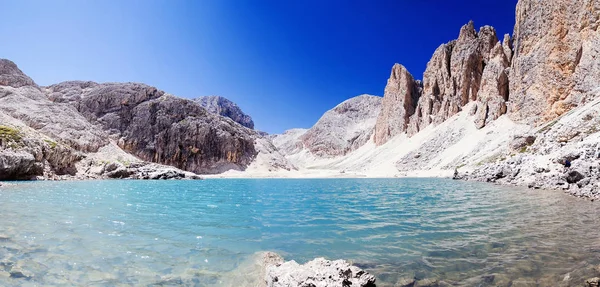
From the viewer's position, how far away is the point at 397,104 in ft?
554

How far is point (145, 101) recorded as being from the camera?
121562 millimetres

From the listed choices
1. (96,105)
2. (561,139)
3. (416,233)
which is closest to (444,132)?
(561,139)

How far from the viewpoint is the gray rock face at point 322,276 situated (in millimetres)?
6285

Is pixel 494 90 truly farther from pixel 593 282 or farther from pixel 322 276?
pixel 322 276

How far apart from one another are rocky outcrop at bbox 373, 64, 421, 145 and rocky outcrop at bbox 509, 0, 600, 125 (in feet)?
227

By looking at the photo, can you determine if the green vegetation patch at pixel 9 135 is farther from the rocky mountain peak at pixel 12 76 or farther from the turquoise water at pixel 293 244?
the rocky mountain peak at pixel 12 76

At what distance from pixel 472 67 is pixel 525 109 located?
169ft

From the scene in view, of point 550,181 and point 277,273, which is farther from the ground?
point 550,181

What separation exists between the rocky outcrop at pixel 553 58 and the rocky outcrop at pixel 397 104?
A: 69207 mm

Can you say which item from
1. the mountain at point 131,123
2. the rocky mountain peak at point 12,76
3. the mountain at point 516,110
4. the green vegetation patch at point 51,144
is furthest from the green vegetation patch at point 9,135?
the mountain at point 516,110

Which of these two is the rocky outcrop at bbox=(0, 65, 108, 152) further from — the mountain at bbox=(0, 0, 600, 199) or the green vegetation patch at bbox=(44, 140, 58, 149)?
the green vegetation patch at bbox=(44, 140, 58, 149)

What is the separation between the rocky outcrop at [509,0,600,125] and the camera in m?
64.7

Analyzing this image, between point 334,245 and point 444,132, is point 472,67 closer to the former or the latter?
point 444,132

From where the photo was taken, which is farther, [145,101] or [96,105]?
[145,101]
